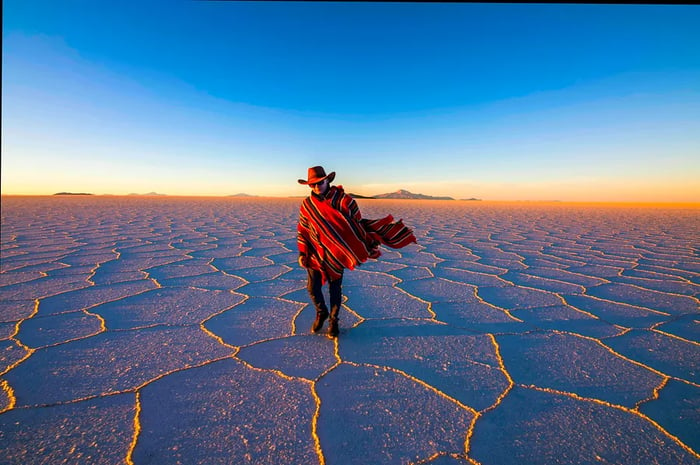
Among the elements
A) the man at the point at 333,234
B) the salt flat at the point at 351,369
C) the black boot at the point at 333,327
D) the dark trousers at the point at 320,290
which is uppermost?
the man at the point at 333,234

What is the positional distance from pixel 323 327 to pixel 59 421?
1.23 m

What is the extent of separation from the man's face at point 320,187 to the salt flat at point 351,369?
813 millimetres

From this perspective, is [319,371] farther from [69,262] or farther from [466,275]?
[69,262]

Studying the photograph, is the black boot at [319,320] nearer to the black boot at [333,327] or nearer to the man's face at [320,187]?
the black boot at [333,327]

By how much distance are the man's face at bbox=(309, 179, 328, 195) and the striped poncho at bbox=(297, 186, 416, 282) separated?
26mm

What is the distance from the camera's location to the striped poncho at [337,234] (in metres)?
1.77

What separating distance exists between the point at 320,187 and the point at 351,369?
882 mm

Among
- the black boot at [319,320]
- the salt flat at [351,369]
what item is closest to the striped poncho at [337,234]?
the black boot at [319,320]

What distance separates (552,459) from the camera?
3.65 feet

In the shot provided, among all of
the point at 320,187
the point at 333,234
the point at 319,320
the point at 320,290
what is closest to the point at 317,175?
the point at 320,187

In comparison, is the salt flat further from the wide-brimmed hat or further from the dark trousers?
the wide-brimmed hat

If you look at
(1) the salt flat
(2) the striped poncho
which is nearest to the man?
(2) the striped poncho

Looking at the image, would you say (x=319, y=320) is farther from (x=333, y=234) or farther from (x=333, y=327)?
(x=333, y=234)

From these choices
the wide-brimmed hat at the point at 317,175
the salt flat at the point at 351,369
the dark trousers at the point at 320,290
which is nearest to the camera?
the salt flat at the point at 351,369
